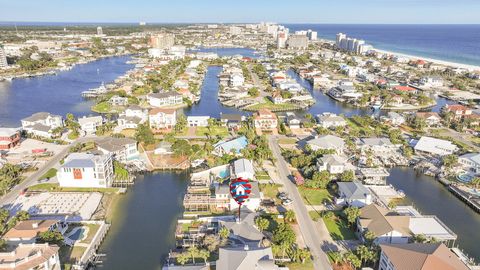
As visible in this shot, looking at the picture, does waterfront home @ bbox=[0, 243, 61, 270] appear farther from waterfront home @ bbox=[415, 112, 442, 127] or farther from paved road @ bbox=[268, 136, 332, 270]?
waterfront home @ bbox=[415, 112, 442, 127]

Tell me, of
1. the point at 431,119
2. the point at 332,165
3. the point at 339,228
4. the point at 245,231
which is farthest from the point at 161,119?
the point at 431,119

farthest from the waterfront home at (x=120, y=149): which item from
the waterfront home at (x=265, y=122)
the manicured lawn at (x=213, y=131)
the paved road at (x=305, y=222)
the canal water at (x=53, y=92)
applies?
the canal water at (x=53, y=92)

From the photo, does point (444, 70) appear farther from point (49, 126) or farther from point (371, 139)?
point (49, 126)

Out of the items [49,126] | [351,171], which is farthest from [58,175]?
[351,171]

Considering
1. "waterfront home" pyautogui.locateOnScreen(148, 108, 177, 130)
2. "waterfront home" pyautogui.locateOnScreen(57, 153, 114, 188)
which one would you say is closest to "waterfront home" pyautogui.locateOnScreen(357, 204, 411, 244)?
"waterfront home" pyautogui.locateOnScreen(57, 153, 114, 188)

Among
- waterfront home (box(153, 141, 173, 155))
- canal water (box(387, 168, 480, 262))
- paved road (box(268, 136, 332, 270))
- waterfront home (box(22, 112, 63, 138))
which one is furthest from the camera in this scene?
waterfront home (box(22, 112, 63, 138))

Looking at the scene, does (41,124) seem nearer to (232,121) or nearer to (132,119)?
(132,119)

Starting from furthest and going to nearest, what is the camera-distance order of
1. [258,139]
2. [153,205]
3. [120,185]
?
[258,139], [120,185], [153,205]
